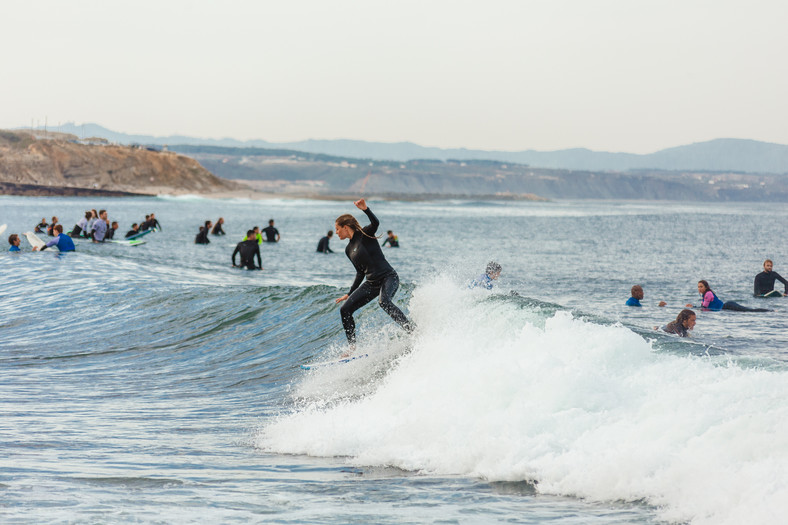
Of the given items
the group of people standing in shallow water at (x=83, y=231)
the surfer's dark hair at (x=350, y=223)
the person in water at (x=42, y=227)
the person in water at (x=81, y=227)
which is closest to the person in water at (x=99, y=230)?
the group of people standing in shallow water at (x=83, y=231)

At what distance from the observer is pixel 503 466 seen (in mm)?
6281

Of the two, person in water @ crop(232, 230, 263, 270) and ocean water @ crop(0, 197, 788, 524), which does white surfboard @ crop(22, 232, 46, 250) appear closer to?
person in water @ crop(232, 230, 263, 270)

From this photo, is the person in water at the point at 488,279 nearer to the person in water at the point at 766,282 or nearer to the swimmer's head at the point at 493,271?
the swimmer's head at the point at 493,271

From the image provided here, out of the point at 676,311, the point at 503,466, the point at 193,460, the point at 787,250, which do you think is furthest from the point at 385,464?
Answer: the point at 787,250

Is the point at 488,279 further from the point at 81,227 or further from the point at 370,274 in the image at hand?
the point at 81,227

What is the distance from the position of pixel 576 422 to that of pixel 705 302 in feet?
48.3

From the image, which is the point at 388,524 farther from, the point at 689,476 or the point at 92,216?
the point at 92,216

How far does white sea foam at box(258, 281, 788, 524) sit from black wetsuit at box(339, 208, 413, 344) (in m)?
0.99

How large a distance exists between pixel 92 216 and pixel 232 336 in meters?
27.5

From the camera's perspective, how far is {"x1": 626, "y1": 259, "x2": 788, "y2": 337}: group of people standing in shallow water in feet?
47.7

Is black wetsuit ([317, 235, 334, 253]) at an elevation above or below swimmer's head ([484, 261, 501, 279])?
below

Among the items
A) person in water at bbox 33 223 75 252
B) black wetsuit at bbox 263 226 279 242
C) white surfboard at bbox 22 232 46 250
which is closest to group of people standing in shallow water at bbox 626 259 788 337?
person in water at bbox 33 223 75 252

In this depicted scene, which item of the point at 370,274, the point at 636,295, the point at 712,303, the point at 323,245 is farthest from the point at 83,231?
the point at 370,274

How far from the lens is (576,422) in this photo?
648 cm
